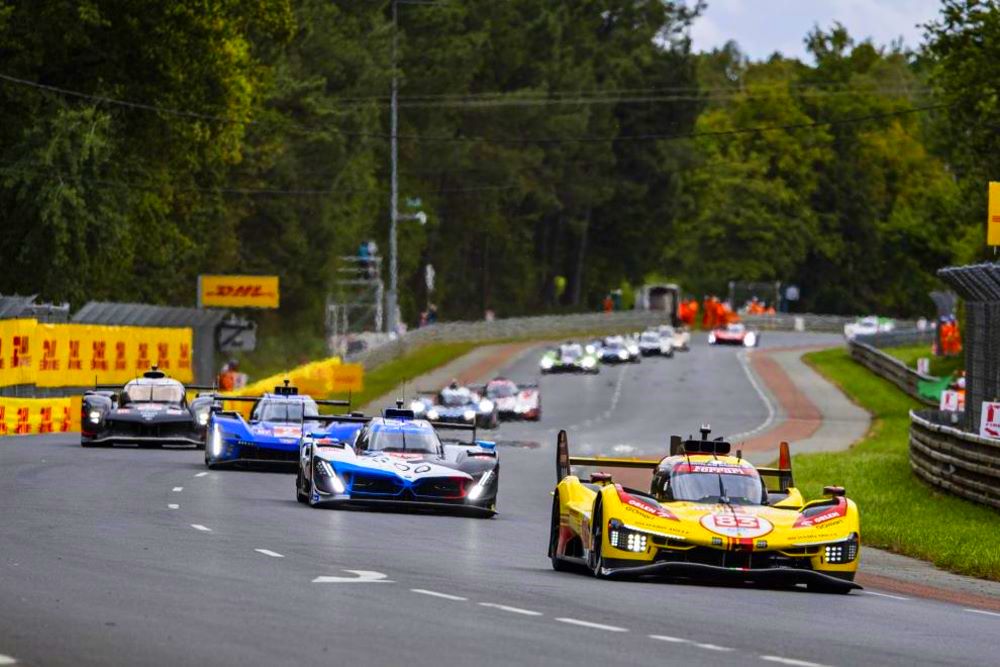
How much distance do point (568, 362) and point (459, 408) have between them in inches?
1378

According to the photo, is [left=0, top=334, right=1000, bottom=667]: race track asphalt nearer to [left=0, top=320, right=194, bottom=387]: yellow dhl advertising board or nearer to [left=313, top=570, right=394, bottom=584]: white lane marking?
[left=313, top=570, right=394, bottom=584]: white lane marking

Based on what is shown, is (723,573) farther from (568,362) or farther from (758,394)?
(568,362)

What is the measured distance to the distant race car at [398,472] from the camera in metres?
24.5

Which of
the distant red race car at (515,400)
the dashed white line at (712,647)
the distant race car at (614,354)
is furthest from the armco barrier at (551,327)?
the dashed white line at (712,647)

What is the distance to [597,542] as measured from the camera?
16953mm

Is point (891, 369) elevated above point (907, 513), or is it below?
above

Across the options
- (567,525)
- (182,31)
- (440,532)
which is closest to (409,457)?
(440,532)

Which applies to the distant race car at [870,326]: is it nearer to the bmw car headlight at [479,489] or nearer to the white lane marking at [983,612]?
the bmw car headlight at [479,489]

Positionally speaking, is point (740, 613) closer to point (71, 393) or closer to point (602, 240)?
point (71, 393)

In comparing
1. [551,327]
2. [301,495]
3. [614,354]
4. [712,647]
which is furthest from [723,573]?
[551,327]

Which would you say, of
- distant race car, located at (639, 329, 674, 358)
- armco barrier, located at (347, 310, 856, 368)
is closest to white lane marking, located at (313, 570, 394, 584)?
armco barrier, located at (347, 310, 856, 368)

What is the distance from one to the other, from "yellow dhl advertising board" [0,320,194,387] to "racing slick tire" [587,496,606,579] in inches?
1061

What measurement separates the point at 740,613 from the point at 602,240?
12927 centimetres

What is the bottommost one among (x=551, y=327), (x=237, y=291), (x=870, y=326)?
(x=551, y=327)
